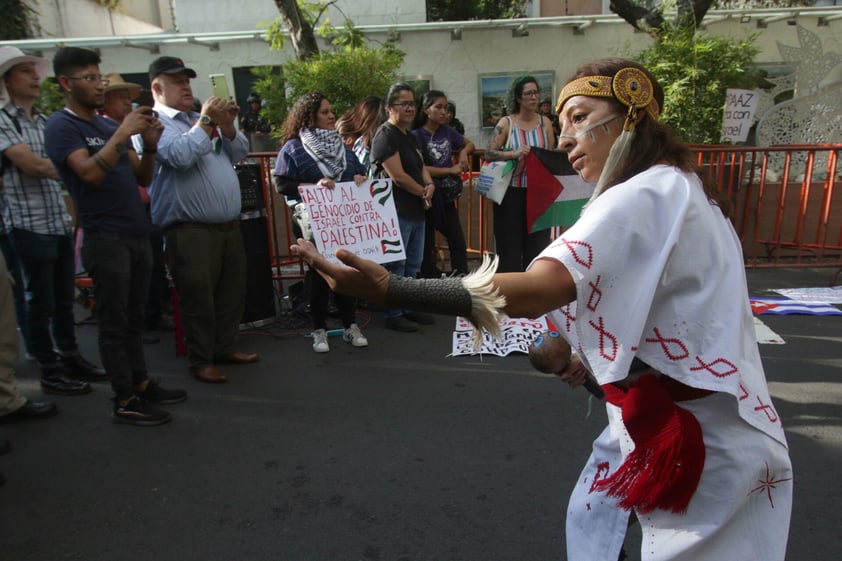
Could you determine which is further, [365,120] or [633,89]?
[365,120]

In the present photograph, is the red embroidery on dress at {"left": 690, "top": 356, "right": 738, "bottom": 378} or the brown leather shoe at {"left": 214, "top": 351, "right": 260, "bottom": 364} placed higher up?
the red embroidery on dress at {"left": 690, "top": 356, "right": 738, "bottom": 378}

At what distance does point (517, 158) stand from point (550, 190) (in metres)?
0.43

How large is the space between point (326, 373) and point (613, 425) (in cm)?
300

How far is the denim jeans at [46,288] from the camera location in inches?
157

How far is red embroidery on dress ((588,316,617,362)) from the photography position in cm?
137

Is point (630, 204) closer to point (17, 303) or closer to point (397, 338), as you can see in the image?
point (397, 338)

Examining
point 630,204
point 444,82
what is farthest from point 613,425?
point 444,82

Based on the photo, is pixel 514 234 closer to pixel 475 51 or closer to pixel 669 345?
pixel 669 345

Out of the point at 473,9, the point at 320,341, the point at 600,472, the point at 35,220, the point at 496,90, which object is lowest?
the point at 320,341

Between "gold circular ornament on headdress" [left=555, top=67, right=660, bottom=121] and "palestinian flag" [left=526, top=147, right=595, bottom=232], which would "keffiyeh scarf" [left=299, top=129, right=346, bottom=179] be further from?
"gold circular ornament on headdress" [left=555, top=67, right=660, bottom=121]

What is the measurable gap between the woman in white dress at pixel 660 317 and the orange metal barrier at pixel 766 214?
5.08 metres

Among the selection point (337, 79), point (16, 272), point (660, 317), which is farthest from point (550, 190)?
point (660, 317)

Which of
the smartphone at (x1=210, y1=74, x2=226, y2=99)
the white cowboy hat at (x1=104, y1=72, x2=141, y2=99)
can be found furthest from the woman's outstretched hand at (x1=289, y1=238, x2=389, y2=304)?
the white cowboy hat at (x1=104, y1=72, x2=141, y2=99)

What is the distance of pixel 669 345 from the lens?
1386 mm
